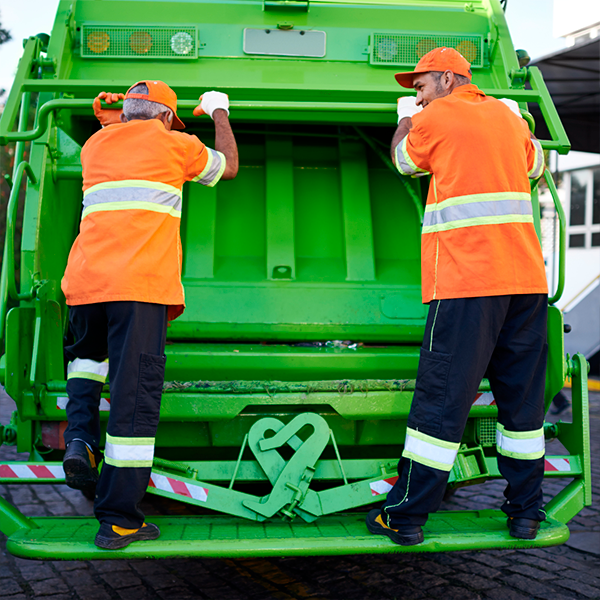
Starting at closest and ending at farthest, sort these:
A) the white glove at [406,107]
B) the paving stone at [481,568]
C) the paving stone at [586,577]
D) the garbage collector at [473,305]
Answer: the garbage collector at [473,305] < the white glove at [406,107] < the paving stone at [586,577] < the paving stone at [481,568]

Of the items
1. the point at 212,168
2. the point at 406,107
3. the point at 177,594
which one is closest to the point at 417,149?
the point at 406,107

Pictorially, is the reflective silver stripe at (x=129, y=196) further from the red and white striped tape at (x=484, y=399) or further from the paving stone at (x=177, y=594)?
the paving stone at (x=177, y=594)

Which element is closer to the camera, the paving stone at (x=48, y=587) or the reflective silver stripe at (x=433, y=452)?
the reflective silver stripe at (x=433, y=452)

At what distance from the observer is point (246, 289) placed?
3.28 meters

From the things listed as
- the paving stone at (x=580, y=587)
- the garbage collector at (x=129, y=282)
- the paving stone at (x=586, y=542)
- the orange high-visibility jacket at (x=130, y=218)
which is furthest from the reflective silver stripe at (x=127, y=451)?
the paving stone at (x=586, y=542)

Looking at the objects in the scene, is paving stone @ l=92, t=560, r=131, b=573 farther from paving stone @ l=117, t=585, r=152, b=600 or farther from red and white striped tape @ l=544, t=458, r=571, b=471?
red and white striped tape @ l=544, t=458, r=571, b=471

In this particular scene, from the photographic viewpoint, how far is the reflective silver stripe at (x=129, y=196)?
2309mm

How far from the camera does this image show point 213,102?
103 inches

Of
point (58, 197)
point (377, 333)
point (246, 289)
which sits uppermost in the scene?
point (58, 197)

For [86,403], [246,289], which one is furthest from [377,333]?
[86,403]

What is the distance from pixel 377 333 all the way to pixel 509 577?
4.04 feet

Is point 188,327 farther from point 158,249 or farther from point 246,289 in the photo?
point 158,249

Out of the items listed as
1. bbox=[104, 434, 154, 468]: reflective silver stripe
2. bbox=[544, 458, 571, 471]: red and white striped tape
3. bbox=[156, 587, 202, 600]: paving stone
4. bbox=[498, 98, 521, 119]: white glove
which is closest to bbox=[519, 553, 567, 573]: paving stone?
bbox=[544, 458, 571, 471]: red and white striped tape

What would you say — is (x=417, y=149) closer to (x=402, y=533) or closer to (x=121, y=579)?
(x=402, y=533)
